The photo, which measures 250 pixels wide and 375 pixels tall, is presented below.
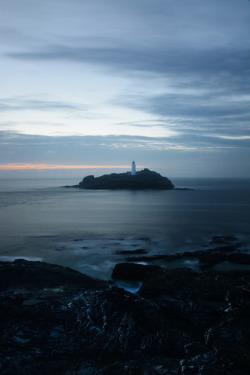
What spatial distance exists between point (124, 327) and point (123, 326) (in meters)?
0.05

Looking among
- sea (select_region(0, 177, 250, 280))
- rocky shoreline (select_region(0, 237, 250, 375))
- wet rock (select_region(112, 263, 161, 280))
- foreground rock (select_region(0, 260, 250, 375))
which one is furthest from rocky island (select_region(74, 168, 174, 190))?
foreground rock (select_region(0, 260, 250, 375))

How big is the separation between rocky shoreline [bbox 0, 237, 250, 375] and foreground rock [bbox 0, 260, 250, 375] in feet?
0.08

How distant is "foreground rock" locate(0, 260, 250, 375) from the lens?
6344mm

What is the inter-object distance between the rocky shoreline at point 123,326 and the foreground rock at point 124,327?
0.08 feet

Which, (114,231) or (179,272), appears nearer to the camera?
(179,272)

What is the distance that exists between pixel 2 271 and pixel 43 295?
10.3ft

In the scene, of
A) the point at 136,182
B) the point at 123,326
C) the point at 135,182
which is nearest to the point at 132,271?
the point at 123,326

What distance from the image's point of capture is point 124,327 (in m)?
7.59

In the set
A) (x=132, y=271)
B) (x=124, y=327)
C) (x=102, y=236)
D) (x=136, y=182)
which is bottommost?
(x=102, y=236)

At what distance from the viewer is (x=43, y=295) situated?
30.3 feet

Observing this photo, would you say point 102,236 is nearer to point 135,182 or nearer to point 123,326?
point 123,326

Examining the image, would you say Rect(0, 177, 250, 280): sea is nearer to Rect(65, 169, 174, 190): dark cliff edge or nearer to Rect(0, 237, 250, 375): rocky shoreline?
Rect(0, 237, 250, 375): rocky shoreline

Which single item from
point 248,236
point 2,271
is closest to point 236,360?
point 2,271

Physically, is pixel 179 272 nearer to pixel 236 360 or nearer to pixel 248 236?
pixel 236 360
